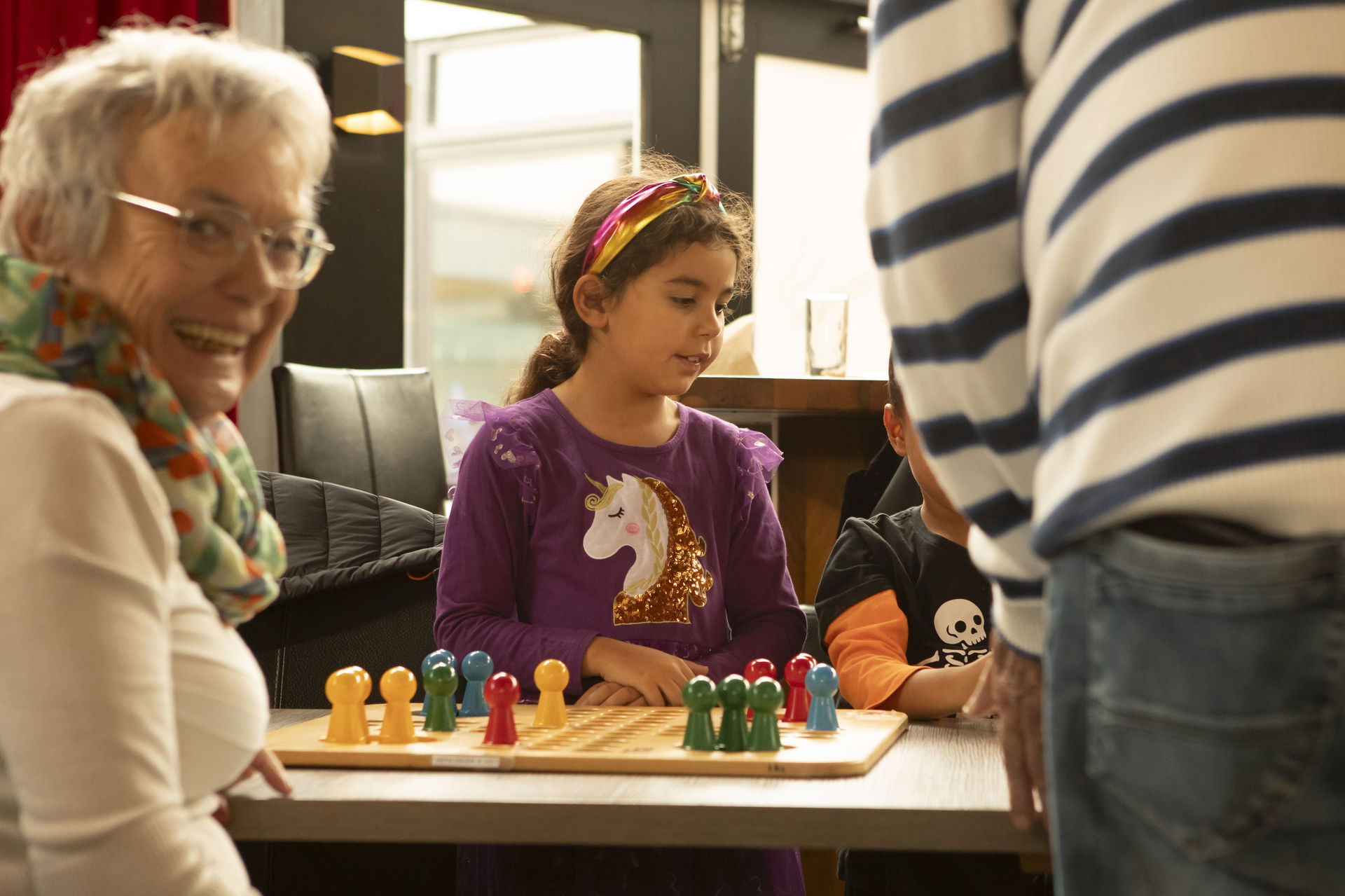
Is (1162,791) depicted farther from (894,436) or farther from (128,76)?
(894,436)

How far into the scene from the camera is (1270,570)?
60 cm

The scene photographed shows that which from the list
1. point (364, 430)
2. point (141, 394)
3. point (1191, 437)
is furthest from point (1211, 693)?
point (364, 430)

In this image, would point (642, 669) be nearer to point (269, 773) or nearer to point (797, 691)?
point (797, 691)

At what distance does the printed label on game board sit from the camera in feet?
3.63

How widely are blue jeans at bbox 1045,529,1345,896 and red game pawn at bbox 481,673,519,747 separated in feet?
2.05

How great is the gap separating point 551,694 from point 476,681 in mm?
157

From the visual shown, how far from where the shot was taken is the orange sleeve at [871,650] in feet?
4.98

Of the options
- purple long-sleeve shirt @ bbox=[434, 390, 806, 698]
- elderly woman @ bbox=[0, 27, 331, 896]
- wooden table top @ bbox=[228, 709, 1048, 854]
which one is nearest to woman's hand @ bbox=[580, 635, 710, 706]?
purple long-sleeve shirt @ bbox=[434, 390, 806, 698]

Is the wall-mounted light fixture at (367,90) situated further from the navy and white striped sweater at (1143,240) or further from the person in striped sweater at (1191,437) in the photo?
the person in striped sweater at (1191,437)

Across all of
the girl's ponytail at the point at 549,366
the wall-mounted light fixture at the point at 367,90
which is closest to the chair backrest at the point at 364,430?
the wall-mounted light fixture at the point at 367,90

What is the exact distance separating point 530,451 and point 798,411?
809 millimetres

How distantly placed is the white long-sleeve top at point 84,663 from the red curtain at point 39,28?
317 cm

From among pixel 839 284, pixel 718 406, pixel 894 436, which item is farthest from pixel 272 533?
pixel 839 284

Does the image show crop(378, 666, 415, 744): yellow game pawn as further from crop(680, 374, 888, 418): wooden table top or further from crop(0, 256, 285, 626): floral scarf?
crop(680, 374, 888, 418): wooden table top
